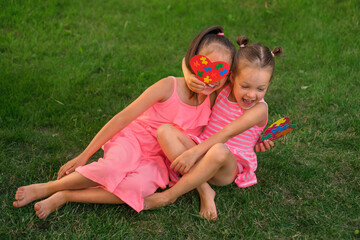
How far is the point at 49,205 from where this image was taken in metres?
2.50

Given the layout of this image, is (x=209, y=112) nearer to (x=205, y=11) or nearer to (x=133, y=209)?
(x=133, y=209)

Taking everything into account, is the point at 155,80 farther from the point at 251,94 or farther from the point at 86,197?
the point at 86,197

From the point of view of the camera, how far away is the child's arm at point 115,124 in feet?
8.72

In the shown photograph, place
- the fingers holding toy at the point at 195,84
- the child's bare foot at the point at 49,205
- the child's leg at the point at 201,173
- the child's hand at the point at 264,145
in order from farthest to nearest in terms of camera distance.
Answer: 1. the child's hand at the point at 264,145
2. the fingers holding toy at the point at 195,84
3. the child's leg at the point at 201,173
4. the child's bare foot at the point at 49,205

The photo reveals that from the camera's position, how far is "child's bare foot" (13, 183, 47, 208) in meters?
2.54

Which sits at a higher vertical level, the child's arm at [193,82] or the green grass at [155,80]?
the child's arm at [193,82]

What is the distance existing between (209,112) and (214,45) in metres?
0.50

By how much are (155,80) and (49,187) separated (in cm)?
187

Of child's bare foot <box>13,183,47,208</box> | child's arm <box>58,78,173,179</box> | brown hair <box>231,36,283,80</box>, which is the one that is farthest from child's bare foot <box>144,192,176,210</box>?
brown hair <box>231,36,283,80</box>

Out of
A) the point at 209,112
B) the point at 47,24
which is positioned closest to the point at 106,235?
the point at 209,112

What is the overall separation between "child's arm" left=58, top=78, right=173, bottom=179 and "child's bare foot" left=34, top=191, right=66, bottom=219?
153 mm

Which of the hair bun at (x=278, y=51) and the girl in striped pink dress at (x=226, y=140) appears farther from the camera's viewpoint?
the hair bun at (x=278, y=51)

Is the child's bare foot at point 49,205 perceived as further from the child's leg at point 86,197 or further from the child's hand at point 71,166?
the child's hand at point 71,166

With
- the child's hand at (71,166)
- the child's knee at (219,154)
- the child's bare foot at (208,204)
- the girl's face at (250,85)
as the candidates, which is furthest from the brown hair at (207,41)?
the child's hand at (71,166)
